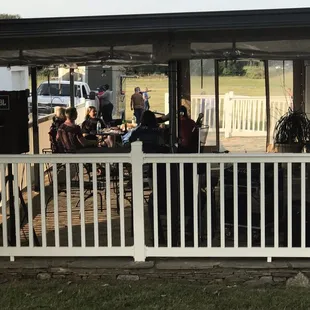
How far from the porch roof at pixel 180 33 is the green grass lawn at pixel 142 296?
207 centimetres

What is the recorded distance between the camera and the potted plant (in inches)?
357

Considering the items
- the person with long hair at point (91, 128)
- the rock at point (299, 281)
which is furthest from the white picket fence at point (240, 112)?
the rock at point (299, 281)

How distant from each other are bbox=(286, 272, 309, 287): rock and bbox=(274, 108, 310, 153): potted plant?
439 centimetres

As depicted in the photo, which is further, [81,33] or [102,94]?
[102,94]

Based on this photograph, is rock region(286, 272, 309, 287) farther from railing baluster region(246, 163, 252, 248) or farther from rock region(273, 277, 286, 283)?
railing baluster region(246, 163, 252, 248)

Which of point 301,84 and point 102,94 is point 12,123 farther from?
point 102,94

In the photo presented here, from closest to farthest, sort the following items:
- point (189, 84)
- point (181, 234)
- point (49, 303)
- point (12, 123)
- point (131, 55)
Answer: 1. point (49, 303)
2. point (181, 234)
3. point (12, 123)
4. point (131, 55)
5. point (189, 84)

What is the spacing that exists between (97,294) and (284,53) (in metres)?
2.95

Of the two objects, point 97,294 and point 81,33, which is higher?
point 81,33

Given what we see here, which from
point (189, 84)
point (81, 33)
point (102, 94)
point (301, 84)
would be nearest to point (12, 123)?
point (81, 33)

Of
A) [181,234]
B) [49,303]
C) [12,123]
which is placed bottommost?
[49,303]

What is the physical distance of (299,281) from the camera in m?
4.79

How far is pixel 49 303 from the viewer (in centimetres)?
442

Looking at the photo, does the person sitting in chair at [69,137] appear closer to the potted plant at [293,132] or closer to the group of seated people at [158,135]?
the group of seated people at [158,135]
